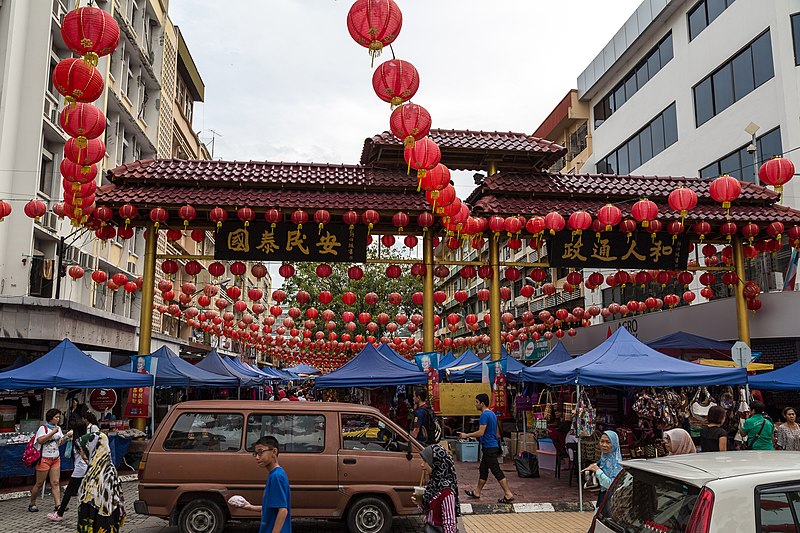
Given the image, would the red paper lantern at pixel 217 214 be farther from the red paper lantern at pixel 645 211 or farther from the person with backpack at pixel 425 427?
the red paper lantern at pixel 645 211

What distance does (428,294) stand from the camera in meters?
15.9

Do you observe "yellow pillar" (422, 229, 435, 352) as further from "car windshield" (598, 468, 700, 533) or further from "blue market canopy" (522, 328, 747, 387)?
"car windshield" (598, 468, 700, 533)

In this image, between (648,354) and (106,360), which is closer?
(648,354)

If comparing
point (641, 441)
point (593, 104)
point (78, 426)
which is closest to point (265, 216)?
point (78, 426)

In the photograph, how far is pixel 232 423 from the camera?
9.06 metres

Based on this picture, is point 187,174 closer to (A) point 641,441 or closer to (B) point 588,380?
(B) point 588,380

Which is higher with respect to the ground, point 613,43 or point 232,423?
point 613,43

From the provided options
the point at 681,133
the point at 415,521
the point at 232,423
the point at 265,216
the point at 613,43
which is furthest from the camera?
the point at 613,43

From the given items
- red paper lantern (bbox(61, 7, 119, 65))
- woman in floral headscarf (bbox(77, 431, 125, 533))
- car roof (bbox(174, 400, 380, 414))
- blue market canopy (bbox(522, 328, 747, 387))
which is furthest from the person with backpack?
red paper lantern (bbox(61, 7, 119, 65))

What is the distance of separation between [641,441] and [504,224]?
550 centimetres

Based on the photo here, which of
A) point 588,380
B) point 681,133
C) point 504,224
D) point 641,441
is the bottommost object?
point 641,441

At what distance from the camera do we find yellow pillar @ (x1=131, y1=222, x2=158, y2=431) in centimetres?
1520

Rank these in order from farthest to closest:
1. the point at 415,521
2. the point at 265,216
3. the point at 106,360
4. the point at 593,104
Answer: the point at 593,104 < the point at 106,360 < the point at 265,216 < the point at 415,521

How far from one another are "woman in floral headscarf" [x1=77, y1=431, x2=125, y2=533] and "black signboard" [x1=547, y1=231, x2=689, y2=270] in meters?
11.5
